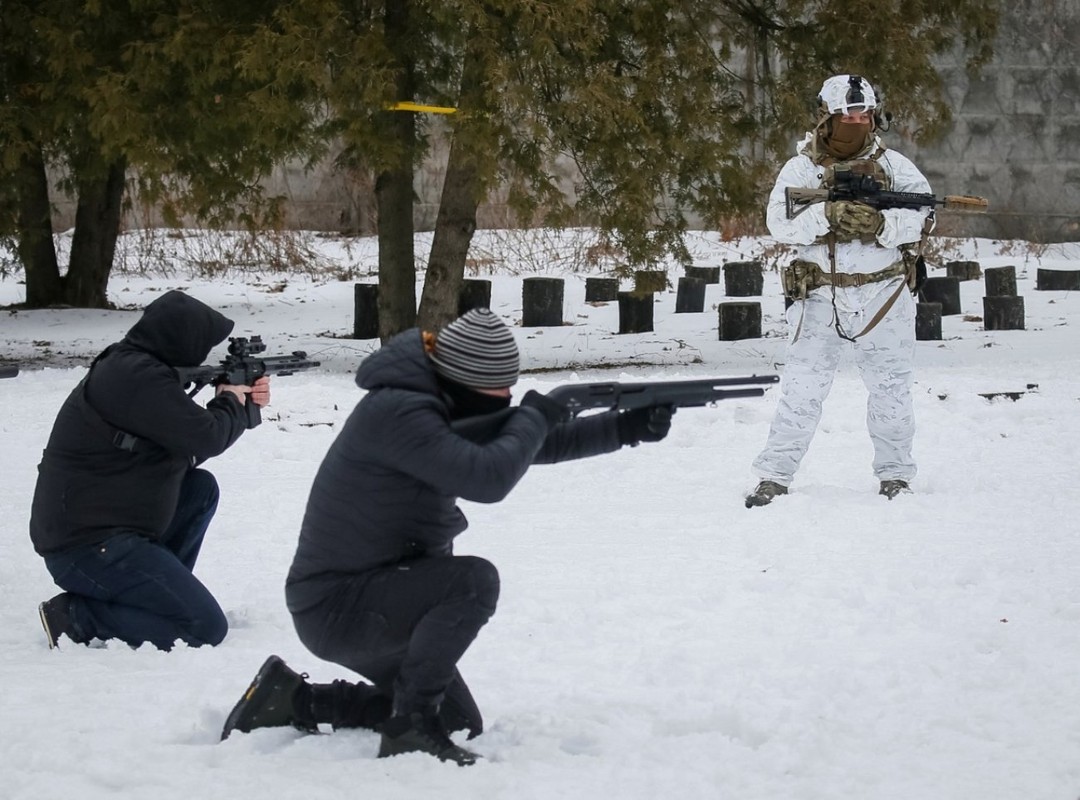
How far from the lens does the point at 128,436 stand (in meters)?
4.82

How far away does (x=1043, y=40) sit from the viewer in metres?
22.5

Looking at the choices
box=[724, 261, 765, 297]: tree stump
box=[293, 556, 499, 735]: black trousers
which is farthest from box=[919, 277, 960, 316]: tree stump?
box=[293, 556, 499, 735]: black trousers

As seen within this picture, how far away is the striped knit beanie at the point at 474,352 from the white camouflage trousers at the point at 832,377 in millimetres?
3453

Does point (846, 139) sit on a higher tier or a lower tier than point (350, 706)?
higher

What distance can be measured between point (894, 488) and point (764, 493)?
66 cm

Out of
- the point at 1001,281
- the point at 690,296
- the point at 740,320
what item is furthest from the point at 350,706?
the point at 1001,281

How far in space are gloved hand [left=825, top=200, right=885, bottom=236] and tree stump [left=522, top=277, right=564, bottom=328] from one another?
7.88 meters

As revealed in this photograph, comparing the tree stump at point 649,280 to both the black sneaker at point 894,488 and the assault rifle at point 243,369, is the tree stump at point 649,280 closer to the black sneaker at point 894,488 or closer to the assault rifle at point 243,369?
the black sneaker at point 894,488

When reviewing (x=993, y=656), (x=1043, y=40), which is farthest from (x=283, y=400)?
(x=1043, y=40)

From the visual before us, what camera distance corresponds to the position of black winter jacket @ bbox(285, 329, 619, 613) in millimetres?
3598

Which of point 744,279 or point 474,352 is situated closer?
point 474,352

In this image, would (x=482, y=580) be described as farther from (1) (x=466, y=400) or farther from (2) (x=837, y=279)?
(2) (x=837, y=279)

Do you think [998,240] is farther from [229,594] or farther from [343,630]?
[343,630]

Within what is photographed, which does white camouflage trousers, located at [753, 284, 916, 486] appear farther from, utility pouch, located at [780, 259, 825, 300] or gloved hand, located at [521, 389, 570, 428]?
gloved hand, located at [521, 389, 570, 428]
